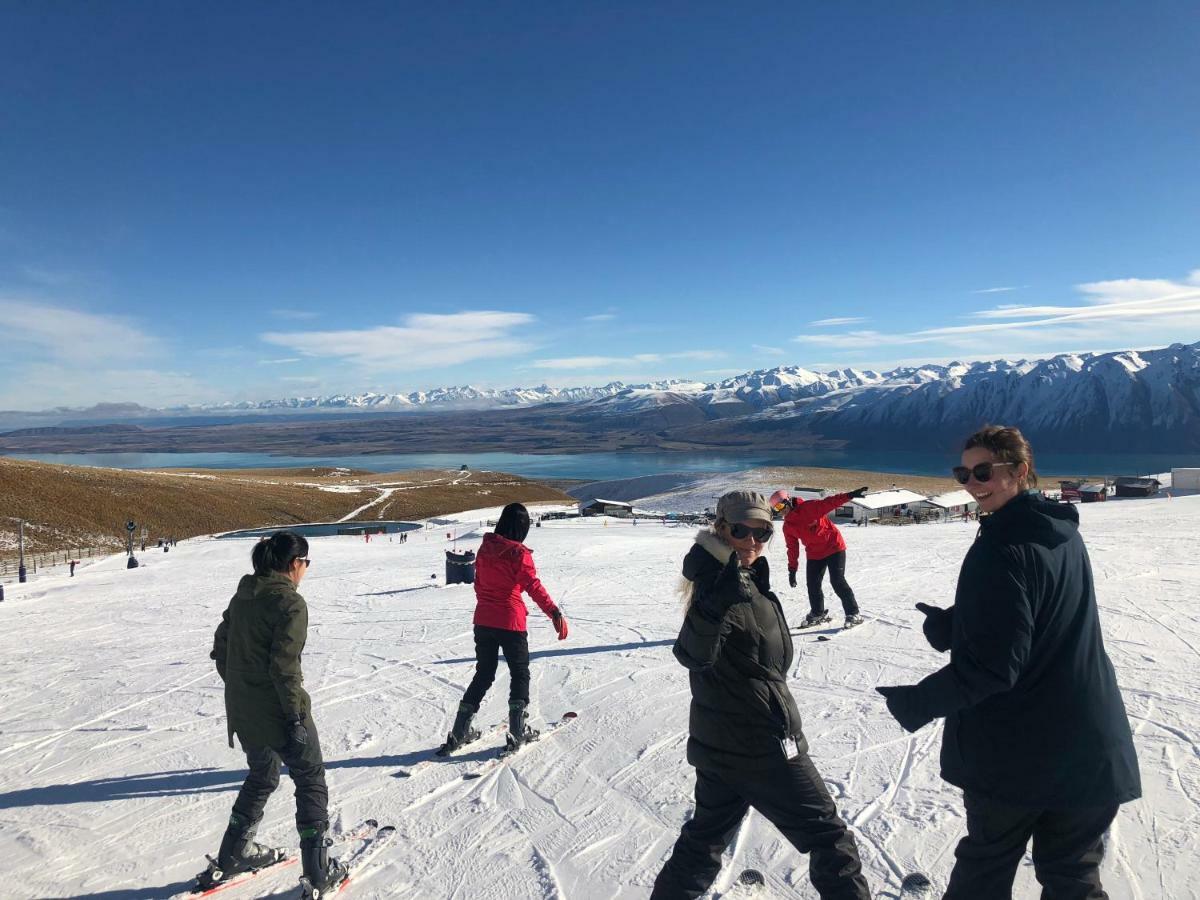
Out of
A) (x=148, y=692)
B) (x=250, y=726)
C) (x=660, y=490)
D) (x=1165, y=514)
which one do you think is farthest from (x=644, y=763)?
(x=660, y=490)

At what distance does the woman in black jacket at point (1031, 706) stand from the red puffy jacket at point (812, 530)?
20.5ft

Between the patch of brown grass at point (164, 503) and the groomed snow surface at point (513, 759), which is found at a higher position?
the groomed snow surface at point (513, 759)

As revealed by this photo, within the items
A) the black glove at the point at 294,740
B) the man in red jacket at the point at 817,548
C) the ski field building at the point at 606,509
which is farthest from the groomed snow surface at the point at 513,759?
the ski field building at the point at 606,509

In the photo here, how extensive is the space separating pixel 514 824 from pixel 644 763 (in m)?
1.35

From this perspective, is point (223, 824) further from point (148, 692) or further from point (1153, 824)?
point (1153, 824)

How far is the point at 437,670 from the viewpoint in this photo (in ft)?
29.6

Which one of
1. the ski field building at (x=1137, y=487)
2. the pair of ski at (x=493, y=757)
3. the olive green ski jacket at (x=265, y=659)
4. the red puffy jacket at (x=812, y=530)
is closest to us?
the olive green ski jacket at (x=265, y=659)

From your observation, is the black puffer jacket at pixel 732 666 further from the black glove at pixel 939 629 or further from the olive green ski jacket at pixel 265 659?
the olive green ski jacket at pixel 265 659

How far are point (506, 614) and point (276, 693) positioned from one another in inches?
86.4

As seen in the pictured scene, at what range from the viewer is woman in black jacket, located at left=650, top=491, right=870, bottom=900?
10.3 feet

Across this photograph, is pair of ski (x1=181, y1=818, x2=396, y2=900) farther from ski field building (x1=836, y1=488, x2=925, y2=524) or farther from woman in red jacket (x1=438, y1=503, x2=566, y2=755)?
ski field building (x1=836, y1=488, x2=925, y2=524)

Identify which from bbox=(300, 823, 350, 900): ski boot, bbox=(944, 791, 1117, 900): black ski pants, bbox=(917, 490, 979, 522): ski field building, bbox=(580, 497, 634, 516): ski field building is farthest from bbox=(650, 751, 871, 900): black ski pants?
bbox=(580, 497, 634, 516): ski field building

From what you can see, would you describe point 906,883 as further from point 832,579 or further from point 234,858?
point 832,579

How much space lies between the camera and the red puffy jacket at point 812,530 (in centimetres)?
916
